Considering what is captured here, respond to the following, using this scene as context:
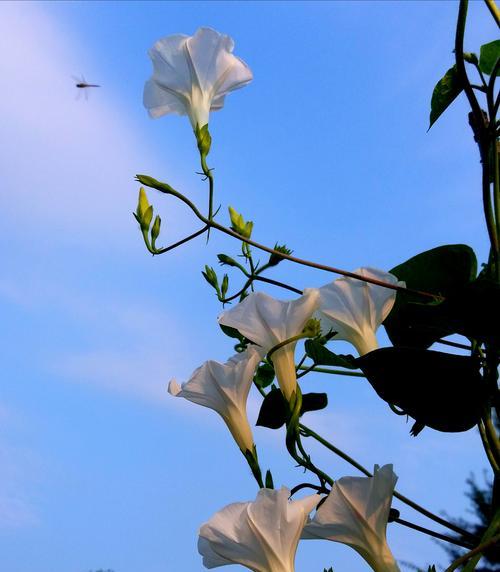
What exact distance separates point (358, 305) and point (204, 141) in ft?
1.42

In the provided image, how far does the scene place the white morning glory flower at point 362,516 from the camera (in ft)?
2.74

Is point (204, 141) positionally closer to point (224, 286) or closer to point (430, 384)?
point (224, 286)

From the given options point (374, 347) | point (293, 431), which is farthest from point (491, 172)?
point (293, 431)

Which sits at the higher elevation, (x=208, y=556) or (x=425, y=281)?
(x=425, y=281)

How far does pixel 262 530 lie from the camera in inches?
32.3

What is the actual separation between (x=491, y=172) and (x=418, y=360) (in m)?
0.33

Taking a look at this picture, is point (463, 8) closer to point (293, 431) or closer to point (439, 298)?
point (439, 298)

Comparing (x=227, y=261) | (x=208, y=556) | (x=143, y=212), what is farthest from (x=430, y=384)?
(x=143, y=212)

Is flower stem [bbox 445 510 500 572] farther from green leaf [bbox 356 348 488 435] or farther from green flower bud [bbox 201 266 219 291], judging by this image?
green flower bud [bbox 201 266 219 291]

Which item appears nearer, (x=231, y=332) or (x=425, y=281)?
(x=425, y=281)

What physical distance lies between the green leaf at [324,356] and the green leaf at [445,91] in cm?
44

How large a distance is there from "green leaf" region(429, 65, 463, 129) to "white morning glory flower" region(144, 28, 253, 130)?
336 millimetres

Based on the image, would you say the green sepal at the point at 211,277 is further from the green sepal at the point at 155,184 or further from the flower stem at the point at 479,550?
the flower stem at the point at 479,550

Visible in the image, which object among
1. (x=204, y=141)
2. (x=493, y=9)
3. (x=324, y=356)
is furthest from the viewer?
(x=204, y=141)
